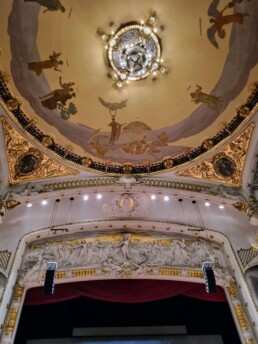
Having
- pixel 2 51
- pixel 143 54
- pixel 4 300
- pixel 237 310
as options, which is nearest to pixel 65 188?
pixel 4 300

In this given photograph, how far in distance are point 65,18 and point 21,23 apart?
1.13 m

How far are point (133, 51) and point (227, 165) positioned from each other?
173 inches

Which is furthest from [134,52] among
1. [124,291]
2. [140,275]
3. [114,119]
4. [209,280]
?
[124,291]

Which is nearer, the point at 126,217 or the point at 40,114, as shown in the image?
the point at 40,114

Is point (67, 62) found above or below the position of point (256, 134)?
A: above

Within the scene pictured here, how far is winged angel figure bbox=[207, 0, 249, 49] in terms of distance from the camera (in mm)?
7488

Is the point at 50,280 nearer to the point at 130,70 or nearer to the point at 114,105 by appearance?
the point at 114,105

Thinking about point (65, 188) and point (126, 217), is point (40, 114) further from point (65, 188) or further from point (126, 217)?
point (126, 217)

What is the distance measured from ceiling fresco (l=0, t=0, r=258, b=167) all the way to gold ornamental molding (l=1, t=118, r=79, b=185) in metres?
0.70

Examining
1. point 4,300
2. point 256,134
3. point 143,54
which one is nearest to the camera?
point 4,300

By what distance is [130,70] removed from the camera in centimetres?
873

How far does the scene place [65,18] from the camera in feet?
25.1

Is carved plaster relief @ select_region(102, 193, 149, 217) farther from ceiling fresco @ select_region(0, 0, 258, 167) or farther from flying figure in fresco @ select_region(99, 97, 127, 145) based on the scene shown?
flying figure in fresco @ select_region(99, 97, 127, 145)

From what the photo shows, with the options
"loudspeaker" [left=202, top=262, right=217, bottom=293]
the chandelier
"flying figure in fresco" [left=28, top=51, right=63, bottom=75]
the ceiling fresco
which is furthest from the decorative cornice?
"loudspeaker" [left=202, top=262, right=217, bottom=293]
